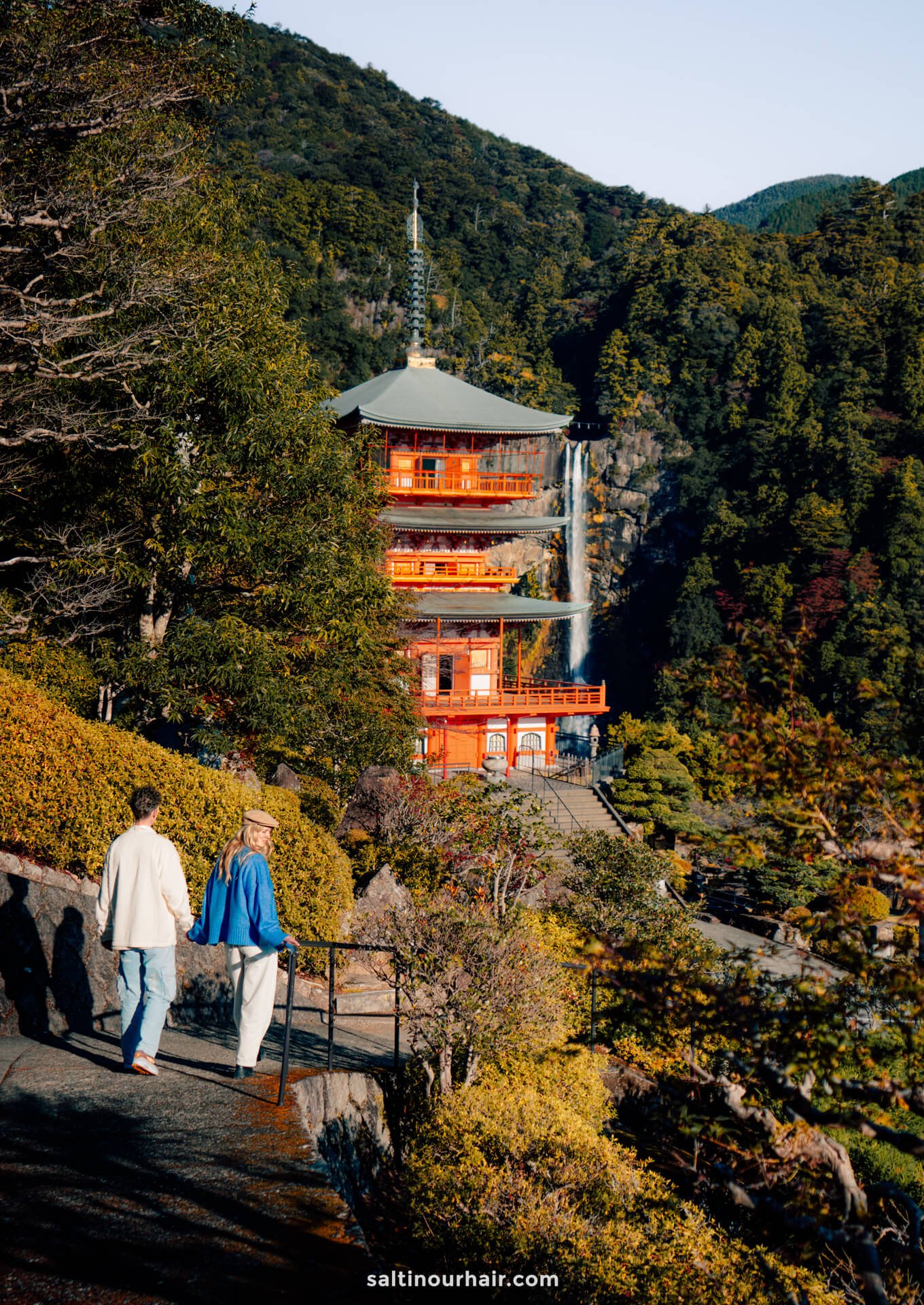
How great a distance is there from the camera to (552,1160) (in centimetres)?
617

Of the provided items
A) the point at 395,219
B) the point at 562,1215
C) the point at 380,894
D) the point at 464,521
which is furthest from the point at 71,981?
the point at 395,219

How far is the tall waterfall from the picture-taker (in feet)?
176

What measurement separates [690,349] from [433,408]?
→ 39612mm

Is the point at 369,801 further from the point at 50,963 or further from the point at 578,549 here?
the point at 578,549

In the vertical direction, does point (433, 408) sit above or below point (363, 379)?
below

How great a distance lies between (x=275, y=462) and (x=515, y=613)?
13052mm

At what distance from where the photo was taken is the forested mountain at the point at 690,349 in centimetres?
4625

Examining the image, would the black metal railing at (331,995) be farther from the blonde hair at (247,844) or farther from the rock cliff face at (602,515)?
the rock cliff face at (602,515)

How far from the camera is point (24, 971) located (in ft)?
20.9

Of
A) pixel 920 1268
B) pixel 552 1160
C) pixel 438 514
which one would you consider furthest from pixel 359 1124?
pixel 438 514

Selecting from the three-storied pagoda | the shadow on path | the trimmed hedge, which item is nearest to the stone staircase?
the three-storied pagoda

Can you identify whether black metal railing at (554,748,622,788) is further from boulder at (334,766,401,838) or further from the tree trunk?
the tree trunk

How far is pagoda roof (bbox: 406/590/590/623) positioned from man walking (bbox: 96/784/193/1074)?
59.7ft

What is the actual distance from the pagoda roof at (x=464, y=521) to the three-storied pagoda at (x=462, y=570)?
40mm
